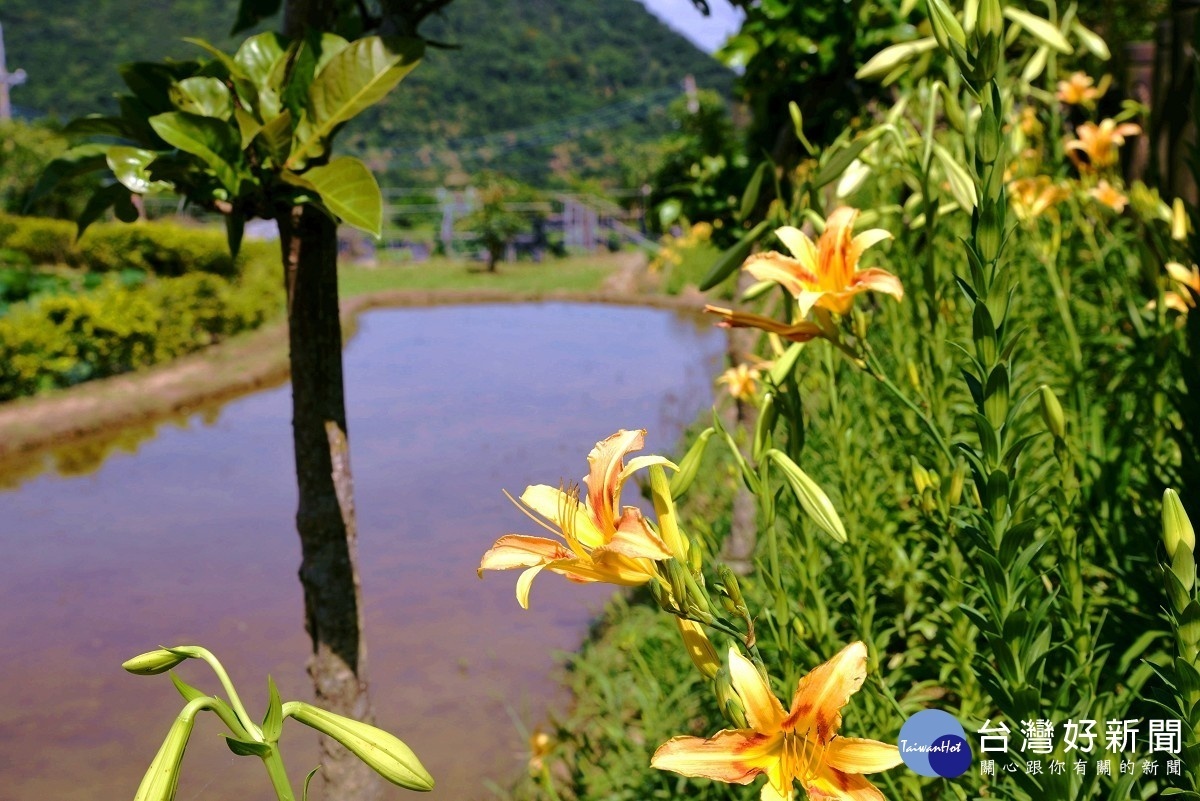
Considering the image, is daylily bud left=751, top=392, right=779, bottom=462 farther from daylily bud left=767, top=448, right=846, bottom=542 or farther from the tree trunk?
the tree trunk

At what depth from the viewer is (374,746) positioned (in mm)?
559

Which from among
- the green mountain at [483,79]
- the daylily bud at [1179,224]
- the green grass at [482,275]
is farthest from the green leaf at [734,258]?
the green mountain at [483,79]

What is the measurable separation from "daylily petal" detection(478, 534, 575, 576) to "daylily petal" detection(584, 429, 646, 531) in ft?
0.11

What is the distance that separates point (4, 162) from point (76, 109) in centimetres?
2477

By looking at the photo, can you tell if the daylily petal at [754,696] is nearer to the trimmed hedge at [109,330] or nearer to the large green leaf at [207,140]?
the large green leaf at [207,140]

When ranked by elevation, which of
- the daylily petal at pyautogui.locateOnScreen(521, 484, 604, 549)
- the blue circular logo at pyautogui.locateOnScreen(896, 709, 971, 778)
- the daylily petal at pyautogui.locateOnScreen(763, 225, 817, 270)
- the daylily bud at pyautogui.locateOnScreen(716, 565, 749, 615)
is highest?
the daylily petal at pyautogui.locateOnScreen(763, 225, 817, 270)

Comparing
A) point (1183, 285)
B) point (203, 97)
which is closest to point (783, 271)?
point (203, 97)

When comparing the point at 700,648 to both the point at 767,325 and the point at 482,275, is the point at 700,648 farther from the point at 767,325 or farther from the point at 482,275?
the point at 482,275

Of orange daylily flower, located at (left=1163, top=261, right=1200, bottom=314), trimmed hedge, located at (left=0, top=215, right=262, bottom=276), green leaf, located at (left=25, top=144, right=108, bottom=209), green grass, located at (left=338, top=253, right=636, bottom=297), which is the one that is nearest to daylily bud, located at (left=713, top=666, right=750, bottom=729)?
orange daylily flower, located at (left=1163, top=261, right=1200, bottom=314)

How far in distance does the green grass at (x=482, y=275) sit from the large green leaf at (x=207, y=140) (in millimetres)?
12808

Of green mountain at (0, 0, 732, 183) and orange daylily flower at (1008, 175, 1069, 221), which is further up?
green mountain at (0, 0, 732, 183)

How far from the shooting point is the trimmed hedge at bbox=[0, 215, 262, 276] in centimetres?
1218

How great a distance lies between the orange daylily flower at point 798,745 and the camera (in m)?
0.57

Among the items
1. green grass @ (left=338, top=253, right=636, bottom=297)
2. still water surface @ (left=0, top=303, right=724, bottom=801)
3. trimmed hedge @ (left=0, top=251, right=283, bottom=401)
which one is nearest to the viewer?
still water surface @ (left=0, top=303, right=724, bottom=801)
